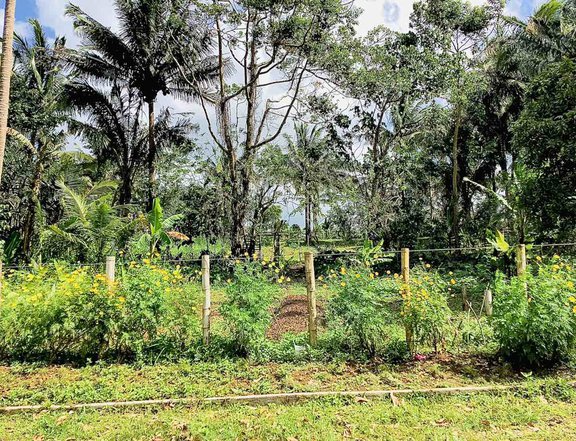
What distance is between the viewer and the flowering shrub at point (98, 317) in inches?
180

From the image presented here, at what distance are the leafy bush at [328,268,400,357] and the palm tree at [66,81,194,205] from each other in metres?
12.7

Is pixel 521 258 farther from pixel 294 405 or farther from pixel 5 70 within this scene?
pixel 5 70

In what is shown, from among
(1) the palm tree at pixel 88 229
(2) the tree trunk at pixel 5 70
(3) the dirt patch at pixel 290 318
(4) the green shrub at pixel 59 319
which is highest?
(2) the tree trunk at pixel 5 70

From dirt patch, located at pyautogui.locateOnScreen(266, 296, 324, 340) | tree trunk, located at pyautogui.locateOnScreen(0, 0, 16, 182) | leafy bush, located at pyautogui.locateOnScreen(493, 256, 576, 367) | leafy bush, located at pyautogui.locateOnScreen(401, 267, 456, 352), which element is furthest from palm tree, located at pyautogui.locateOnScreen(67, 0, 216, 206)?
leafy bush, located at pyautogui.locateOnScreen(493, 256, 576, 367)

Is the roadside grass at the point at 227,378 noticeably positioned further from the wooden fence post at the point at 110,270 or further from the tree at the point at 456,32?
the tree at the point at 456,32

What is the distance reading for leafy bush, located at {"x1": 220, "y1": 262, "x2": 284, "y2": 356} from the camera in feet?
15.2

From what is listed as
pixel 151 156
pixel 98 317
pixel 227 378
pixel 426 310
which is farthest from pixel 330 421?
pixel 151 156

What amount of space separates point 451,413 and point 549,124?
8.98 metres

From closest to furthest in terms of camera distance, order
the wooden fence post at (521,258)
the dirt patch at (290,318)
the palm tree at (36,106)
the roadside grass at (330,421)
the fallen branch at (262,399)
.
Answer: the roadside grass at (330,421) < the fallen branch at (262,399) < the wooden fence post at (521,258) < the dirt patch at (290,318) < the palm tree at (36,106)

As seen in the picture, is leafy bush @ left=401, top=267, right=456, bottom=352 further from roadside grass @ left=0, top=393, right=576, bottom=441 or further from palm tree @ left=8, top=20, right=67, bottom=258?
palm tree @ left=8, top=20, right=67, bottom=258

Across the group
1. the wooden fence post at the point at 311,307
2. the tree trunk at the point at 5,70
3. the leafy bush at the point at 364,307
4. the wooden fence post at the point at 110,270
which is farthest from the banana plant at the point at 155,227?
the leafy bush at the point at 364,307

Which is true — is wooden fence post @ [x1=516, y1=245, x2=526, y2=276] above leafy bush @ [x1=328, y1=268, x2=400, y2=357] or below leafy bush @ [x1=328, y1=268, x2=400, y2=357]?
above

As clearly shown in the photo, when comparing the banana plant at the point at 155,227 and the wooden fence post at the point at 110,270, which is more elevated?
the banana plant at the point at 155,227

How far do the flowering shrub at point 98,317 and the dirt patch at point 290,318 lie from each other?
1.62m
